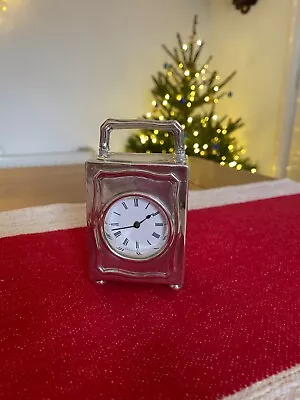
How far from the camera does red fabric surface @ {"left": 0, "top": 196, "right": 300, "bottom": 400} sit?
30 centimetres

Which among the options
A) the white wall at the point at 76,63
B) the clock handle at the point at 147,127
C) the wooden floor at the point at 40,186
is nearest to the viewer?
the clock handle at the point at 147,127

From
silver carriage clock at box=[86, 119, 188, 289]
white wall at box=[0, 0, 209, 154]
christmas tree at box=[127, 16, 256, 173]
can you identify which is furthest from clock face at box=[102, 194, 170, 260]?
white wall at box=[0, 0, 209, 154]

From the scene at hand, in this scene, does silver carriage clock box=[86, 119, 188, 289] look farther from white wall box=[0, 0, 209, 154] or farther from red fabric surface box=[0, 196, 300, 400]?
white wall box=[0, 0, 209, 154]

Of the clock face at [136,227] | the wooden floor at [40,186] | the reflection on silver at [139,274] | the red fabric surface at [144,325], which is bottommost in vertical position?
the wooden floor at [40,186]

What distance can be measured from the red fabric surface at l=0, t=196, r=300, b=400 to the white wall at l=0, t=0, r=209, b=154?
1.87 meters

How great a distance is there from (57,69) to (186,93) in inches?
29.6

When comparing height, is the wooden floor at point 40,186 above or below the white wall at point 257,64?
below

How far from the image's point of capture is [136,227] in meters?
0.43

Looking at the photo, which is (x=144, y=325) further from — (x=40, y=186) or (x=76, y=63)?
(x=76, y=63)

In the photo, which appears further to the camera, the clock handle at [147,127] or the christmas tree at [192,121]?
the christmas tree at [192,121]

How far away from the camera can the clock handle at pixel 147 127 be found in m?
0.41

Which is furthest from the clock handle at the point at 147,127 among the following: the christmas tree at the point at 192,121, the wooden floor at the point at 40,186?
the christmas tree at the point at 192,121

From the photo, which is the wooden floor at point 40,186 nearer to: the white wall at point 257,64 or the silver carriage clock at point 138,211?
the silver carriage clock at point 138,211

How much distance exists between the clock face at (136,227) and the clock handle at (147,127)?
0.18 feet
